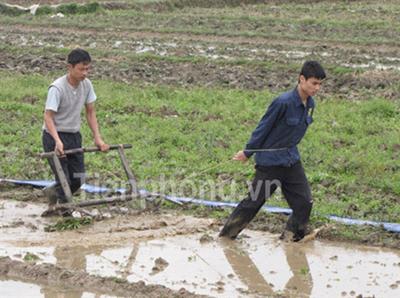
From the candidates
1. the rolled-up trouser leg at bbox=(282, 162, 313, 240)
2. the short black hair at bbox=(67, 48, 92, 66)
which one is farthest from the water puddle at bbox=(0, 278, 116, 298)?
the short black hair at bbox=(67, 48, 92, 66)

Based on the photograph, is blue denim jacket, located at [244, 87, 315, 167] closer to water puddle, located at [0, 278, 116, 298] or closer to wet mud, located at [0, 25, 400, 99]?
water puddle, located at [0, 278, 116, 298]

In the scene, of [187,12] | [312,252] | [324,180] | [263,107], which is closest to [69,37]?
[187,12]

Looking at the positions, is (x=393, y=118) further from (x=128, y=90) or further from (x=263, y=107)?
(x=128, y=90)

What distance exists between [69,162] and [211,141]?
2.89m

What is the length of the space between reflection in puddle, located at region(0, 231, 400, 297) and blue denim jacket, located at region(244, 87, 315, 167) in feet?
2.57

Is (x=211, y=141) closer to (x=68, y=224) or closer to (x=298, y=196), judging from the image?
(x=68, y=224)

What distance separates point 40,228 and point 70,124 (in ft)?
3.24

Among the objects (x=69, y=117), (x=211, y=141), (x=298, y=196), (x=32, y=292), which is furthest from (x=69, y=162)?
(x=211, y=141)

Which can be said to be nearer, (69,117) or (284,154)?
(284,154)

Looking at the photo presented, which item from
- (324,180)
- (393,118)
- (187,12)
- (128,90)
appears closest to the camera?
(324,180)

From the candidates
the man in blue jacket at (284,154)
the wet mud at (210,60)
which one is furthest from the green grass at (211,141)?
the wet mud at (210,60)

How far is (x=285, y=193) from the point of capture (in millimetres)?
8289

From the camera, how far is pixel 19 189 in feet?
33.2

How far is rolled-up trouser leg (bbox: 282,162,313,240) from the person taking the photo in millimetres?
8156
